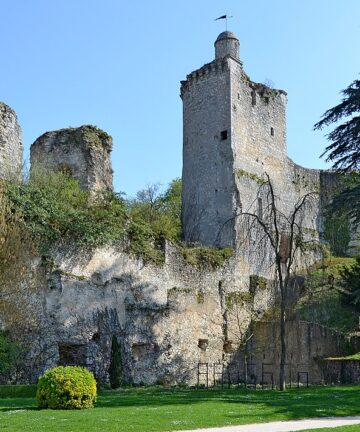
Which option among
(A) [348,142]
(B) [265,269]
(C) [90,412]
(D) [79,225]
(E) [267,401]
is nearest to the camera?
(C) [90,412]

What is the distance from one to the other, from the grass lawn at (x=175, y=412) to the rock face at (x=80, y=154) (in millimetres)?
11123

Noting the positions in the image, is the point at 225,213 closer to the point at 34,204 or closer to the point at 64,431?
the point at 34,204

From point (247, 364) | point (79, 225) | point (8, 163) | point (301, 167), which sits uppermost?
point (301, 167)

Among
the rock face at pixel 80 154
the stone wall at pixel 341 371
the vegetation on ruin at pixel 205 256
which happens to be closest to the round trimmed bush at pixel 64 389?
the stone wall at pixel 341 371

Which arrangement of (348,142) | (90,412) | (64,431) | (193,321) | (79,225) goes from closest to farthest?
(64,431) → (90,412) → (348,142) → (79,225) → (193,321)

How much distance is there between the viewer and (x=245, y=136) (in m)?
37.3

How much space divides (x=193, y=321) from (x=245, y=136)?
11999 millimetres

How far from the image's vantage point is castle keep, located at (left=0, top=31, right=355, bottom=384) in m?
24.7

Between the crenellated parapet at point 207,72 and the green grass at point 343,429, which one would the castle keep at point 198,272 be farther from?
the green grass at point 343,429

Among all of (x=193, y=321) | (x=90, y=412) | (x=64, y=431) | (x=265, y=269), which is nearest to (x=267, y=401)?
(x=90, y=412)

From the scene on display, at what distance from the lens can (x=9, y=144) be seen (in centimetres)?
2588

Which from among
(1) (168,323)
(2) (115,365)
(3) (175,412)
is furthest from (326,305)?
(3) (175,412)

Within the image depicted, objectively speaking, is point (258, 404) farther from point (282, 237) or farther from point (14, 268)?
point (282, 237)

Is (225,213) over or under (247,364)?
over
